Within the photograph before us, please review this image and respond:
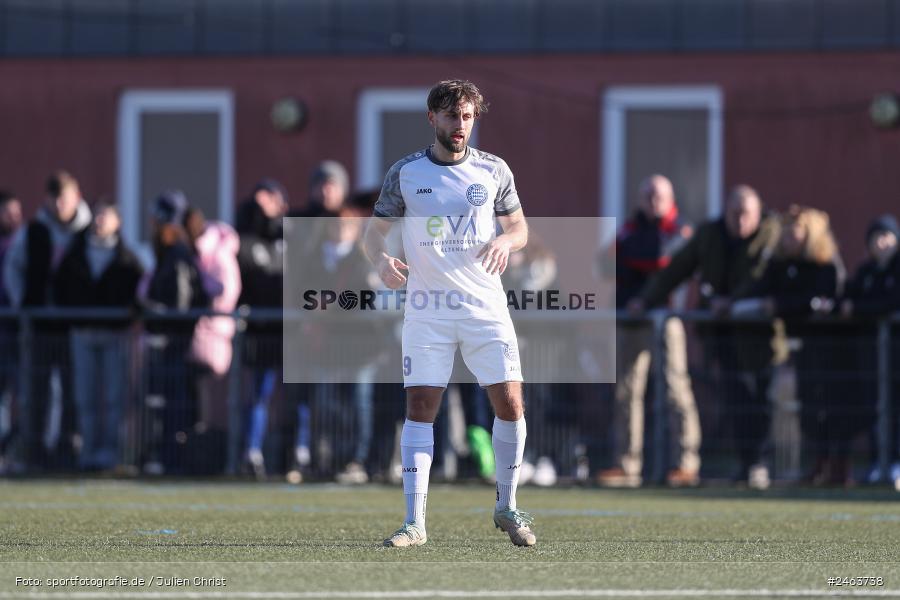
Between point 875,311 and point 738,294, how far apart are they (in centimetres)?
97

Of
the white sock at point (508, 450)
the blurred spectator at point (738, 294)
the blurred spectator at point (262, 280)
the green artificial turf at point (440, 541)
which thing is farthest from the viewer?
the blurred spectator at point (262, 280)

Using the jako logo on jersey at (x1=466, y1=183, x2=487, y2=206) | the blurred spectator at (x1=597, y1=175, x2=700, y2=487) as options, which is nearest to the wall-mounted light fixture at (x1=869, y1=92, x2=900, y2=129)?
the blurred spectator at (x1=597, y1=175, x2=700, y2=487)

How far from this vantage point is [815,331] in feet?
46.0

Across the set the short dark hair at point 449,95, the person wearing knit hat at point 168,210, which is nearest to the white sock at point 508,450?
the short dark hair at point 449,95

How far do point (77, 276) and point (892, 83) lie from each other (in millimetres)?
8214

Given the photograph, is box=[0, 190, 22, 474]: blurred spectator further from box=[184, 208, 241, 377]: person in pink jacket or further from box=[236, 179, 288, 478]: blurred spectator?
box=[236, 179, 288, 478]: blurred spectator

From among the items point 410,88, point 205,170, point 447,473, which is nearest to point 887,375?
point 447,473

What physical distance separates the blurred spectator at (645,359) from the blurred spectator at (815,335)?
778mm

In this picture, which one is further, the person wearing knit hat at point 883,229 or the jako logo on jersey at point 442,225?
the person wearing knit hat at point 883,229

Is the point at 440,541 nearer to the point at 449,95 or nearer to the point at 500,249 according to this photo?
the point at 500,249

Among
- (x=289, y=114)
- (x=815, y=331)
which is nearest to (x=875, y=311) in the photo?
(x=815, y=331)

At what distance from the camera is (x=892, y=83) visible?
18812 millimetres

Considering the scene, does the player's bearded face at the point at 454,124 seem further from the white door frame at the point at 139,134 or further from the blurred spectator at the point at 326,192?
the white door frame at the point at 139,134

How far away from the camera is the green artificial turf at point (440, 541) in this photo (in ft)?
23.1
